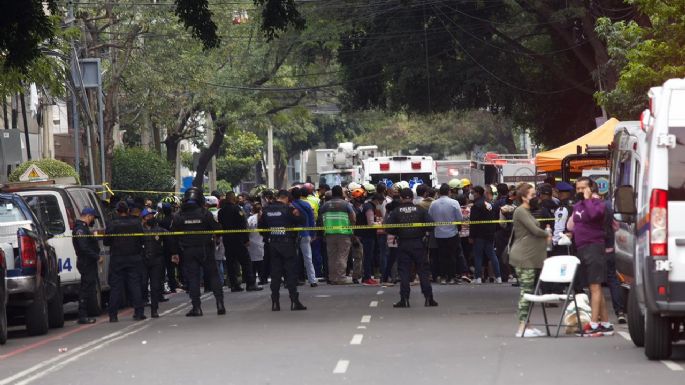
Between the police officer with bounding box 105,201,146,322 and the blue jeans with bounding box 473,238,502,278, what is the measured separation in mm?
8445

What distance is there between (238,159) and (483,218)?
53.1 metres

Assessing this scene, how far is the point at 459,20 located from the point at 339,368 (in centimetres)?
2811

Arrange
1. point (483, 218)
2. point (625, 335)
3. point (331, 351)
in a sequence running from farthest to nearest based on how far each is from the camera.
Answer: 1. point (483, 218)
2. point (625, 335)
3. point (331, 351)

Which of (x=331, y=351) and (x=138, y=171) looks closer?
(x=331, y=351)

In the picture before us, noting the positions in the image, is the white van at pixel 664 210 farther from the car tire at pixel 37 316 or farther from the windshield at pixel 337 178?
the windshield at pixel 337 178

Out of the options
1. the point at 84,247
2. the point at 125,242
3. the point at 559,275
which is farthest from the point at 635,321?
the point at 84,247

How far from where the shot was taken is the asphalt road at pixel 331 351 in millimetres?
13297

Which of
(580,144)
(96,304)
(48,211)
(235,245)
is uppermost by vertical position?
(580,144)

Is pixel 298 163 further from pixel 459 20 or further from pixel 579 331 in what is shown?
pixel 579 331

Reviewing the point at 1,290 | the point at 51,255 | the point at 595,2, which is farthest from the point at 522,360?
the point at 595,2

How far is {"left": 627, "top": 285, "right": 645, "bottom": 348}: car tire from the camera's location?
15.0 m

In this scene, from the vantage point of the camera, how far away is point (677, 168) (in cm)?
1327

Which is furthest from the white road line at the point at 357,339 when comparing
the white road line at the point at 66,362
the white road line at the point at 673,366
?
the white road line at the point at 673,366

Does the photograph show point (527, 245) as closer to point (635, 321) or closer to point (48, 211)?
point (635, 321)
